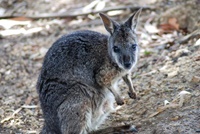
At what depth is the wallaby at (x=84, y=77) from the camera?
536 cm

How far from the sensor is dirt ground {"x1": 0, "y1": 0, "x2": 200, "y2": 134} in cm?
559

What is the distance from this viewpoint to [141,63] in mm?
7375

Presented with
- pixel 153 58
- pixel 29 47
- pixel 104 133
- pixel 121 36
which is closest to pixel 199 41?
pixel 153 58

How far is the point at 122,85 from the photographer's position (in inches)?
273

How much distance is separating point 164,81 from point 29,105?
213 cm

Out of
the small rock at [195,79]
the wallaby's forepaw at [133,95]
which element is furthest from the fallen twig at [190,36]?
the wallaby's forepaw at [133,95]

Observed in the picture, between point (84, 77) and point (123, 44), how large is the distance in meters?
0.64

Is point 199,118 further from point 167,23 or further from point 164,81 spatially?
point 167,23

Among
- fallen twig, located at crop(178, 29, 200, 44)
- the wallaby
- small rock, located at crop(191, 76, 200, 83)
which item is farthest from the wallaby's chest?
fallen twig, located at crop(178, 29, 200, 44)

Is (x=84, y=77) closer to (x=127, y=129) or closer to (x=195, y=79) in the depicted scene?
(x=127, y=129)

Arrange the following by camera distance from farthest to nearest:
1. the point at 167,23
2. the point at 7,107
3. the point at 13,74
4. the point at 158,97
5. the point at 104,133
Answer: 1. the point at 167,23
2. the point at 13,74
3. the point at 7,107
4. the point at 158,97
5. the point at 104,133

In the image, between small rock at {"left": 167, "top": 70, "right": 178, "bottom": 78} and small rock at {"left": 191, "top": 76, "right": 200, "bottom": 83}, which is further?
small rock at {"left": 167, "top": 70, "right": 178, "bottom": 78}

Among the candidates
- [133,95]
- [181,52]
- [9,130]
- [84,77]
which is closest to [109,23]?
[84,77]

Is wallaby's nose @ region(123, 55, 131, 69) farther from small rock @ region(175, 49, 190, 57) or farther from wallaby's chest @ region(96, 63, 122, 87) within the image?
small rock @ region(175, 49, 190, 57)
